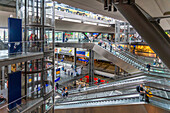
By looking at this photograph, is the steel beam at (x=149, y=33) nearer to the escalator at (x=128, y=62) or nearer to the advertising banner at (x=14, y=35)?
the advertising banner at (x=14, y=35)

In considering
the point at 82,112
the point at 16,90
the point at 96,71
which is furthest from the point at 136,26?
the point at 96,71

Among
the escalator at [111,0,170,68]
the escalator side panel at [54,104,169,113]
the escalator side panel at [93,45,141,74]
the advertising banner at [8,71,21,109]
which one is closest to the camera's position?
the escalator at [111,0,170,68]

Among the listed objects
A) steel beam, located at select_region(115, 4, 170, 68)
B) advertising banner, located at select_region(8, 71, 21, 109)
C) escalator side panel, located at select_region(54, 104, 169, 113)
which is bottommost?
escalator side panel, located at select_region(54, 104, 169, 113)

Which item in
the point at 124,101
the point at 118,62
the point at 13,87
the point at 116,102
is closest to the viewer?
the point at 13,87

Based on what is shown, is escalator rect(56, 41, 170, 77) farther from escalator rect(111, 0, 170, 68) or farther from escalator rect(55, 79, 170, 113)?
escalator rect(111, 0, 170, 68)

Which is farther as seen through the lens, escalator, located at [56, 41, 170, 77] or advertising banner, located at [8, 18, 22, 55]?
escalator, located at [56, 41, 170, 77]

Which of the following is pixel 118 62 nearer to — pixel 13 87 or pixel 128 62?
pixel 128 62

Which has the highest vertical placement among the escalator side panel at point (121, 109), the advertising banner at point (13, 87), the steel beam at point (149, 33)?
the steel beam at point (149, 33)

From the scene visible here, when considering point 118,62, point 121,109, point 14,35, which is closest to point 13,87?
point 14,35

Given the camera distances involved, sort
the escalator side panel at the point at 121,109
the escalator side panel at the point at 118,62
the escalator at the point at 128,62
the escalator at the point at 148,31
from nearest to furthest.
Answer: the escalator at the point at 148,31, the escalator side panel at the point at 121,109, the escalator at the point at 128,62, the escalator side panel at the point at 118,62

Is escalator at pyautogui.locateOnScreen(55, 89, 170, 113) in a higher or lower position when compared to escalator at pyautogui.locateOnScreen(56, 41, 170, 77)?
lower

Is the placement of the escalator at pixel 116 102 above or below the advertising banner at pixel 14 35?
below

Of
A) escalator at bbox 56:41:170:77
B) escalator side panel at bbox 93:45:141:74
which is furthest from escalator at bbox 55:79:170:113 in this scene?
escalator side panel at bbox 93:45:141:74

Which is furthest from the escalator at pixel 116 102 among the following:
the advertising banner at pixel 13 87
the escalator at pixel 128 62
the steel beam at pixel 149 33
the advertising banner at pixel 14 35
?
the advertising banner at pixel 14 35
